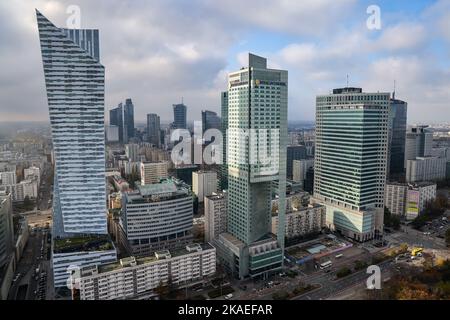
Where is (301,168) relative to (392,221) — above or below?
above

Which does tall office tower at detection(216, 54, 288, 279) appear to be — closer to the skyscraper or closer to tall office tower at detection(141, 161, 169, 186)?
tall office tower at detection(141, 161, 169, 186)

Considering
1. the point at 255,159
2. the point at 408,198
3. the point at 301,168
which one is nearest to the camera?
the point at 255,159

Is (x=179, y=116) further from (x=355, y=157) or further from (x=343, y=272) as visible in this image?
(x=343, y=272)

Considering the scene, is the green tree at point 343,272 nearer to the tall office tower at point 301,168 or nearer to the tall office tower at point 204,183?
the tall office tower at point 204,183

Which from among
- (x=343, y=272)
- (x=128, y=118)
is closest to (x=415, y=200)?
(x=343, y=272)

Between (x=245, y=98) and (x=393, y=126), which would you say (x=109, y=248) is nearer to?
(x=245, y=98)

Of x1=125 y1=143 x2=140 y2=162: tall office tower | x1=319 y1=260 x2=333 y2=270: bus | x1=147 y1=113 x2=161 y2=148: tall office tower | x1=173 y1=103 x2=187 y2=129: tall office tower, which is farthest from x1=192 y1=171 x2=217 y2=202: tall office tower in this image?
x1=147 y1=113 x2=161 y2=148: tall office tower
